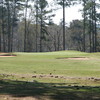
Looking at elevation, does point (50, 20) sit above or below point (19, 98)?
above

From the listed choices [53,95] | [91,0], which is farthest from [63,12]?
[53,95]

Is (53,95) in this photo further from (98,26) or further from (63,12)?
(98,26)

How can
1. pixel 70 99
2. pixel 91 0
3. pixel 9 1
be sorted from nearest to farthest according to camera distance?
pixel 70 99 < pixel 91 0 < pixel 9 1

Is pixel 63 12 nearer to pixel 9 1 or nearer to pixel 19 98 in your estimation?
pixel 9 1

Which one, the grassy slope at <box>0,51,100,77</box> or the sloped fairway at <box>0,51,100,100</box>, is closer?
the sloped fairway at <box>0,51,100,100</box>

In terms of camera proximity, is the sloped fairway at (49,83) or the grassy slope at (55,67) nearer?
the sloped fairway at (49,83)

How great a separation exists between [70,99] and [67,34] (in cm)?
9968

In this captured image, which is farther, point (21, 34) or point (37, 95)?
point (21, 34)

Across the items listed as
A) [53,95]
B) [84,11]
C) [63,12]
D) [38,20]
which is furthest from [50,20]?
[53,95]

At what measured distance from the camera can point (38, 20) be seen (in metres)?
81.1

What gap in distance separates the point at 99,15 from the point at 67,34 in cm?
3299

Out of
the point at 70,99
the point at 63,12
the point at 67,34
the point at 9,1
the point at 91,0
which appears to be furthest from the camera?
the point at 67,34

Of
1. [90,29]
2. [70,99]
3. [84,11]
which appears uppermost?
[84,11]

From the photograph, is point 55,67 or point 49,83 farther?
point 55,67
